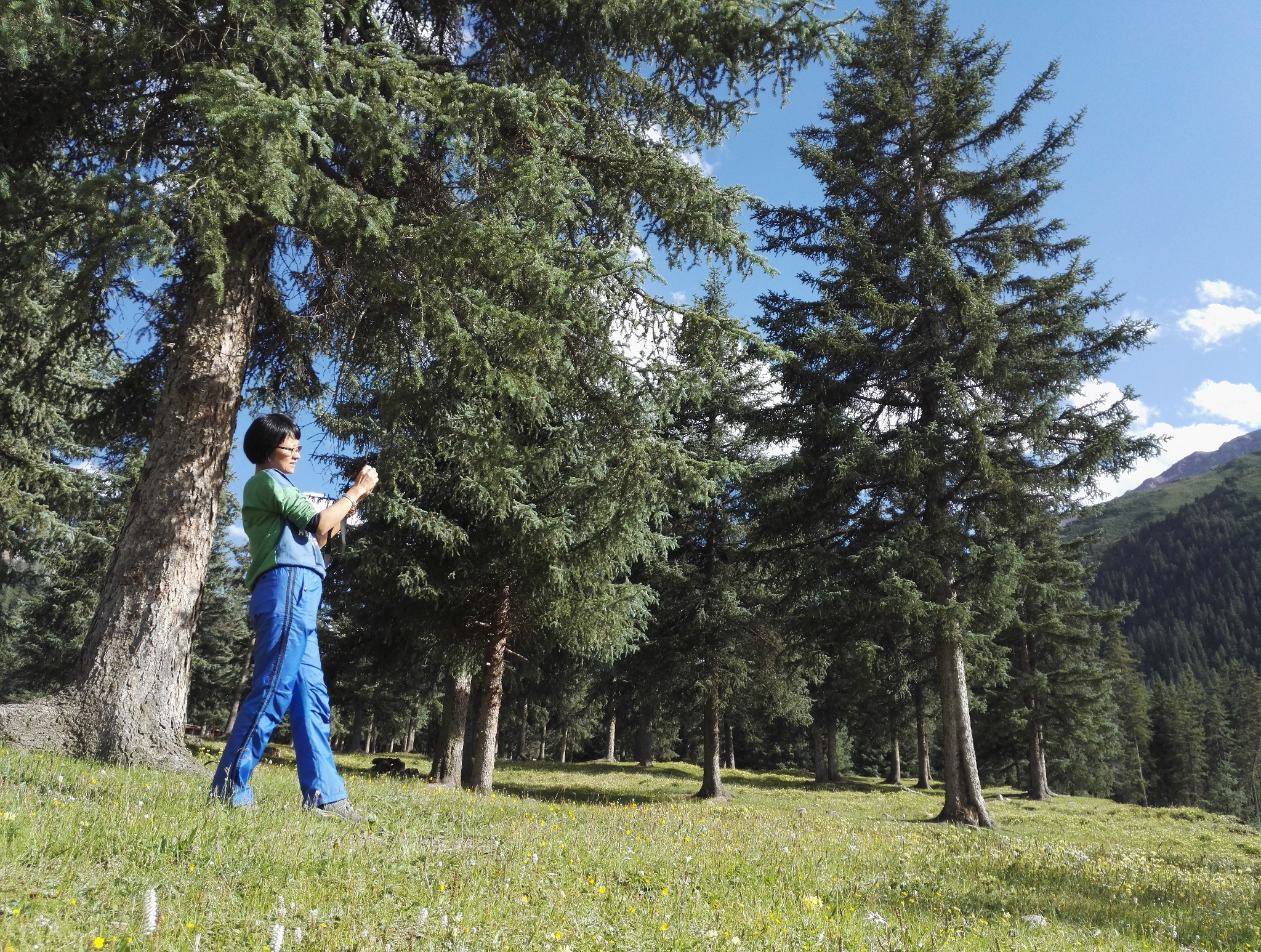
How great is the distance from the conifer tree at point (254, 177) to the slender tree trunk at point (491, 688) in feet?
21.9

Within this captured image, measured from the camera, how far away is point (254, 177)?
533 cm

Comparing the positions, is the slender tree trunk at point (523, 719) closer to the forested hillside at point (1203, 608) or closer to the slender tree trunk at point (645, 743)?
the slender tree trunk at point (645, 743)

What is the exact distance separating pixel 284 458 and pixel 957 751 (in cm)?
1428

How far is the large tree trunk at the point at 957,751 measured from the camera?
47.9ft

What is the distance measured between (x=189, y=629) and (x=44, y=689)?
3735cm

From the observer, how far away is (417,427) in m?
8.25

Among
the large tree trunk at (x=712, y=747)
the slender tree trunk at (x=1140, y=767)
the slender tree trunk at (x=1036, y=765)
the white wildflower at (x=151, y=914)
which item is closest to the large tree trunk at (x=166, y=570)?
the white wildflower at (x=151, y=914)

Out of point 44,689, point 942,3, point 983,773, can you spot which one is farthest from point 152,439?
point 983,773

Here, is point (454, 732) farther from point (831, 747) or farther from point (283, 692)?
point (831, 747)

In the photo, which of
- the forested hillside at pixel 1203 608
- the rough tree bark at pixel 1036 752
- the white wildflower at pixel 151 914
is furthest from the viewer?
the forested hillside at pixel 1203 608

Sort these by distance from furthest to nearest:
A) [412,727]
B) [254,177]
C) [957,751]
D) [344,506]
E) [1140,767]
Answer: [1140,767] → [412,727] → [957,751] → [254,177] → [344,506]

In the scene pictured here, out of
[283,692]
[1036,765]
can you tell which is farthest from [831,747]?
[283,692]

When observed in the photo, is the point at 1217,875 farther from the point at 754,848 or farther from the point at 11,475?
the point at 11,475

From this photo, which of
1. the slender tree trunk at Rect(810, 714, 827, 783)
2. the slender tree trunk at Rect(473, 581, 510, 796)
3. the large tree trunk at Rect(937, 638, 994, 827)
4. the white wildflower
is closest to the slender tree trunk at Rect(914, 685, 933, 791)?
the slender tree trunk at Rect(810, 714, 827, 783)
